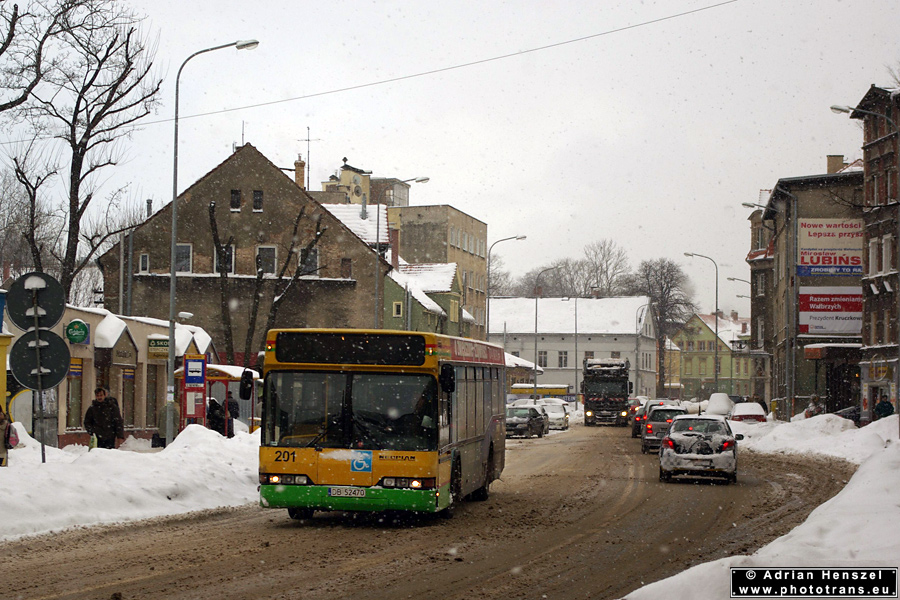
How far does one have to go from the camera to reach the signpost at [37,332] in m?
15.3

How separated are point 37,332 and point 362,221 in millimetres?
54044

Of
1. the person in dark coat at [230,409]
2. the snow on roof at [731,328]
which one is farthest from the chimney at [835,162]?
the snow on roof at [731,328]

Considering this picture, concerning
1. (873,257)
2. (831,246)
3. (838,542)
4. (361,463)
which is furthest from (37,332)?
(831,246)

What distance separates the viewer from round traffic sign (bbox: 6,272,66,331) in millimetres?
15320

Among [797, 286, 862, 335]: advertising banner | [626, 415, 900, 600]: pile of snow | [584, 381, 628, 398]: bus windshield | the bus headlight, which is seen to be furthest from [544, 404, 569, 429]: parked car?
the bus headlight

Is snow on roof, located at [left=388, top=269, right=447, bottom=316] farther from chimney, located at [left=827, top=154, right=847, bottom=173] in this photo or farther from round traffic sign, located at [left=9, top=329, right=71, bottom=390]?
round traffic sign, located at [left=9, top=329, right=71, bottom=390]

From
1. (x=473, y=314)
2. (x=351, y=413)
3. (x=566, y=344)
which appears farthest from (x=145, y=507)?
(x=566, y=344)

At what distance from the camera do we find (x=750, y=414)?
5138 cm

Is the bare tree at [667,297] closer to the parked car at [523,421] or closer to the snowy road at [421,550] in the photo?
the parked car at [523,421]

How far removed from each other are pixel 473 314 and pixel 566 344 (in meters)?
25.7

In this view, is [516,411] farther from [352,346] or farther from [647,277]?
[647,277]

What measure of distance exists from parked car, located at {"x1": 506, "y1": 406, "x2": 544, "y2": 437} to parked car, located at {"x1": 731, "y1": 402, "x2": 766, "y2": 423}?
9878mm

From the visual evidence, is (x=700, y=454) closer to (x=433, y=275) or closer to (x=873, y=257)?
(x=873, y=257)

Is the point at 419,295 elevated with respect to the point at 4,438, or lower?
elevated
